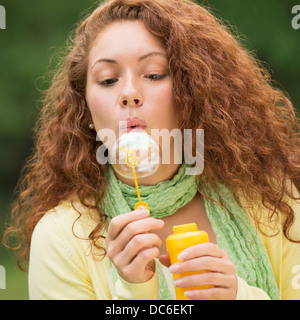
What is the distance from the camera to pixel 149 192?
1.38m

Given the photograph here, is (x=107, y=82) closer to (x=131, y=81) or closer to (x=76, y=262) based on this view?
(x=131, y=81)

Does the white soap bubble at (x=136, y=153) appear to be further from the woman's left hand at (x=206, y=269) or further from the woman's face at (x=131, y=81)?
the woman's left hand at (x=206, y=269)

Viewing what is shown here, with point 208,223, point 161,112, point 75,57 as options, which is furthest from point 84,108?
point 208,223

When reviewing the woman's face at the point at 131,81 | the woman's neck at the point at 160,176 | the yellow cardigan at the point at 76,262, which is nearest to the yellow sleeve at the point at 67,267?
the yellow cardigan at the point at 76,262

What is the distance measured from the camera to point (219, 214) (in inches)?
56.2

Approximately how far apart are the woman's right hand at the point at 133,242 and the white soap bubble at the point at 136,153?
16cm

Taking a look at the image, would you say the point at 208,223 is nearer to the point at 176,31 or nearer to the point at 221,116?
the point at 221,116

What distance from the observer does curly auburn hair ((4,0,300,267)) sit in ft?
4.52

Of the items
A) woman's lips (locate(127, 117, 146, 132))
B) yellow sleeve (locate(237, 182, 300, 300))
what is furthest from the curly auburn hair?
woman's lips (locate(127, 117, 146, 132))

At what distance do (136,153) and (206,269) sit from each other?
0.31 m

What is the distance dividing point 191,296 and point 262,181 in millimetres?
516

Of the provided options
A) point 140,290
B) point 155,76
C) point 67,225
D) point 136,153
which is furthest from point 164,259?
point 155,76

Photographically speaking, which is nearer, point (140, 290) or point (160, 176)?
point (140, 290)

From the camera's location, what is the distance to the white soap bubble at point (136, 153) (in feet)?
3.94
